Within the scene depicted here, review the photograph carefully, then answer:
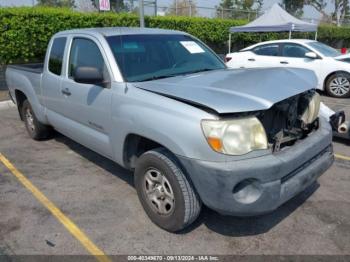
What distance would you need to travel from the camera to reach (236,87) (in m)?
2.91

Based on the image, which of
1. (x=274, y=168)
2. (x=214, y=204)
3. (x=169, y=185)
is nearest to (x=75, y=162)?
(x=169, y=185)

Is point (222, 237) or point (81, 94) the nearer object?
point (222, 237)

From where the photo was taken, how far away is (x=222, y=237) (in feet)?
9.98

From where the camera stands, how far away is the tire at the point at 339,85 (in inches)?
352

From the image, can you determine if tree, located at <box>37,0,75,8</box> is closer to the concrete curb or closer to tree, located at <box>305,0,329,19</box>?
the concrete curb

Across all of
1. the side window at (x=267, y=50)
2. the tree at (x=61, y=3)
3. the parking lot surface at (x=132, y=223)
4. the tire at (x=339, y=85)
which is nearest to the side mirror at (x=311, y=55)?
the tire at (x=339, y=85)

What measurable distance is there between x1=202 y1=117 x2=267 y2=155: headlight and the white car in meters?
7.41

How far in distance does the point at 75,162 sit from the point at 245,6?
52.9 m

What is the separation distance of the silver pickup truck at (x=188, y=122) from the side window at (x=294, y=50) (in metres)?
6.30

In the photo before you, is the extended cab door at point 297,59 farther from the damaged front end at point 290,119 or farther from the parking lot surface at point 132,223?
the damaged front end at point 290,119

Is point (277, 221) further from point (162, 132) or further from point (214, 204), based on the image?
point (162, 132)

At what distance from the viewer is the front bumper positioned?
2.51 meters

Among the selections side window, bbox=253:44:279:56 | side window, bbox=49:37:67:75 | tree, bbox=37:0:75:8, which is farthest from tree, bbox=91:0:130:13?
side window, bbox=49:37:67:75

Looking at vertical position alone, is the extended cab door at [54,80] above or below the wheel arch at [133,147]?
above
